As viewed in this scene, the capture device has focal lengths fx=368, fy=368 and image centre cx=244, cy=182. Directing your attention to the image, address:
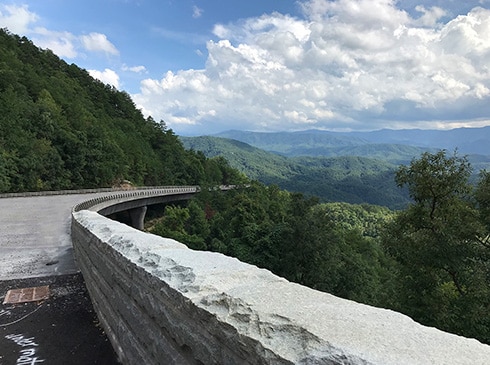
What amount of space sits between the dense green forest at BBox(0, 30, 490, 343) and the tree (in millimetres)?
46

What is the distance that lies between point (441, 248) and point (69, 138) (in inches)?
1905

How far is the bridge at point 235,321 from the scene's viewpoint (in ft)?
6.11

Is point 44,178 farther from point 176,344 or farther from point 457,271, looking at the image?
point 176,344

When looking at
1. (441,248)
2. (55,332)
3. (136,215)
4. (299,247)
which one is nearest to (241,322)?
(55,332)

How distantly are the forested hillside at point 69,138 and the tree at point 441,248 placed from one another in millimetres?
35155

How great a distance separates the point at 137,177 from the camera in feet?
231

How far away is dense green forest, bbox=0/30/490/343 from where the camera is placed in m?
15.2

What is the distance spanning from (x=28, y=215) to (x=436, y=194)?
63.1ft

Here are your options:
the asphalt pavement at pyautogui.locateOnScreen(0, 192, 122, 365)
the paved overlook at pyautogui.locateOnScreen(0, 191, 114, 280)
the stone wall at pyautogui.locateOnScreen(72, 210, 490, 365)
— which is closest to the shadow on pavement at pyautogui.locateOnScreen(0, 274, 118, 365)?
the asphalt pavement at pyautogui.locateOnScreen(0, 192, 122, 365)

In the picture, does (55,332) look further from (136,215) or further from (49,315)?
(136,215)

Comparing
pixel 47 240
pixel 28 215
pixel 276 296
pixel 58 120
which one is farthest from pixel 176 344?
pixel 58 120

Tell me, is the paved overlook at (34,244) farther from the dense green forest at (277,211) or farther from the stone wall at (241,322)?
the dense green forest at (277,211)

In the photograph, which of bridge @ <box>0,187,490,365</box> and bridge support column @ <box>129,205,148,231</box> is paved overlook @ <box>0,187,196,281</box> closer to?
bridge @ <box>0,187,490,365</box>

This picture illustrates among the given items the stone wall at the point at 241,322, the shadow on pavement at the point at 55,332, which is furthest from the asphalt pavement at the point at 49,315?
the stone wall at the point at 241,322
